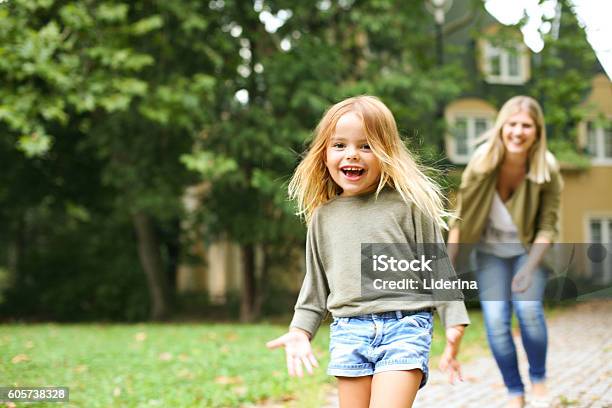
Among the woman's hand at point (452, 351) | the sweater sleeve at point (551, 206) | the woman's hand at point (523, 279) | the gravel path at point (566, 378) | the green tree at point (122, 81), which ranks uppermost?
the green tree at point (122, 81)

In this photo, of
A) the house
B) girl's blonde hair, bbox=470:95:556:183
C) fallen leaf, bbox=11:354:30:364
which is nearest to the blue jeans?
girl's blonde hair, bbox=470:95:556:183

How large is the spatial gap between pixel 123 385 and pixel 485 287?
10.4 ft

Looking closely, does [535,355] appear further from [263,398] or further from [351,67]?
[351,67]

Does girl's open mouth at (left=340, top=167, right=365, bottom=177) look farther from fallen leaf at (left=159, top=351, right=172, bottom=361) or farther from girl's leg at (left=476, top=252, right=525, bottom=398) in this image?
fallen leaf at (left=159, top=351, right=172, bottom=361)

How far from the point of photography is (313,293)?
2695 mm

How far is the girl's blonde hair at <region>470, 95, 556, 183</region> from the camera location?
4.11m

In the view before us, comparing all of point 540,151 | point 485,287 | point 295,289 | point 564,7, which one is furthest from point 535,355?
point 295,289

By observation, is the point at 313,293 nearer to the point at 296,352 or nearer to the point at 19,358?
the point at 296,352

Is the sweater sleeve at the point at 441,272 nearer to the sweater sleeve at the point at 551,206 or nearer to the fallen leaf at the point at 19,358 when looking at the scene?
the sweater sleeve at the point at 551,206

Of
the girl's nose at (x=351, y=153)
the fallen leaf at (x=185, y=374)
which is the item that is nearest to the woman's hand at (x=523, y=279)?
the girl's nose at (x=351, y=153)

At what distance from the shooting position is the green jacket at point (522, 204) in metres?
4.12

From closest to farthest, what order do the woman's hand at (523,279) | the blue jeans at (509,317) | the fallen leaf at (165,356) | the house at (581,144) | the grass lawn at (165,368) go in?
the woman's hand at (523,279) → the blue jeans at (509,317) → the grass lawn at (165,368) → the fallen leaf at (165,356) → the house at (581,144)

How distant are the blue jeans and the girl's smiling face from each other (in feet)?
5.12

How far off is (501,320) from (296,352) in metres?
1.93
